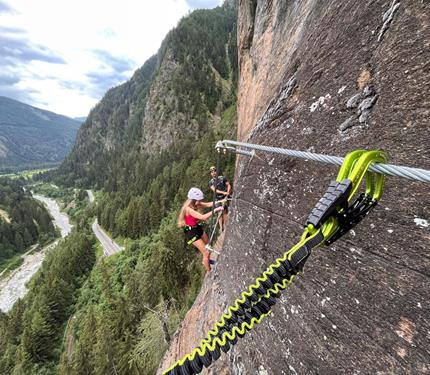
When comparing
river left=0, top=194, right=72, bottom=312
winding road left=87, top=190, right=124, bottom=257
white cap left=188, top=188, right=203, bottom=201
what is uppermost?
white cap left=188, top=188, right=203, bottom=201

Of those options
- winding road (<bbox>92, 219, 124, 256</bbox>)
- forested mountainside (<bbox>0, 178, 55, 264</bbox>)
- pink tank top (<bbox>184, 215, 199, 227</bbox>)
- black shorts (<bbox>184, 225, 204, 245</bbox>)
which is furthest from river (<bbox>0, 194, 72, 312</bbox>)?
pink tank top (<bbox>184, 215, 199, 227</bbox>)

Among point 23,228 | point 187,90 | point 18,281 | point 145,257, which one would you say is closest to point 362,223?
point 145,257

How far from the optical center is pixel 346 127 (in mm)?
3100

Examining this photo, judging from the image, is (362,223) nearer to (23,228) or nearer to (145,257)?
(145,257)

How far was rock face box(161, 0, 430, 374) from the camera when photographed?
234 centimetres

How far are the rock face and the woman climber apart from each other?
2.33m

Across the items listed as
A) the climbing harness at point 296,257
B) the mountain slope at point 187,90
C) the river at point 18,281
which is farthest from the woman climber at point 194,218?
the mountain slope at point 187,90

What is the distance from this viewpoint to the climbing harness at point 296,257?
4.87 feet

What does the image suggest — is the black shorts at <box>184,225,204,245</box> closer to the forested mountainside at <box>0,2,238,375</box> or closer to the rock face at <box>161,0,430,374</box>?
the rock face at <box>161,0,430,374</box>

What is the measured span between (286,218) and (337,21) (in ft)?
8.59

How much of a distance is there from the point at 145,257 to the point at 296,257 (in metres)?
50.7

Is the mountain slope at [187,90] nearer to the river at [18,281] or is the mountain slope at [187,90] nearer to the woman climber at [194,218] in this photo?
the river at [18,281]

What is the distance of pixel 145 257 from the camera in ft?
162

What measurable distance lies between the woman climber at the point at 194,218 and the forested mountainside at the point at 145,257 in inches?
507
